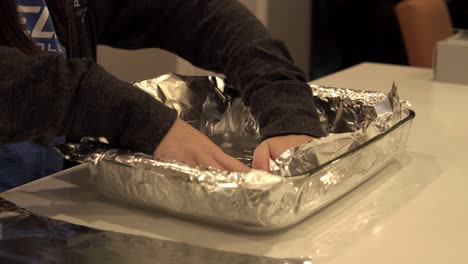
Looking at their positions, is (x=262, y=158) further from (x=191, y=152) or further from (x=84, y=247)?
(x=84, y=247)

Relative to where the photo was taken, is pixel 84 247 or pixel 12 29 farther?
pixel 12 29

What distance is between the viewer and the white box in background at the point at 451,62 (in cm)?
140

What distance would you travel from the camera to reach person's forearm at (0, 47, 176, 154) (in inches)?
26.5

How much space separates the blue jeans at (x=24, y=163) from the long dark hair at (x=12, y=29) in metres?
0.14

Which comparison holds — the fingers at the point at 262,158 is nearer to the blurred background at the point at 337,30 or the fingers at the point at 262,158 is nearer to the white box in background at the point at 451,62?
the white box in background at the point at 451,62

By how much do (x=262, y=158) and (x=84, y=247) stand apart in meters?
0.23

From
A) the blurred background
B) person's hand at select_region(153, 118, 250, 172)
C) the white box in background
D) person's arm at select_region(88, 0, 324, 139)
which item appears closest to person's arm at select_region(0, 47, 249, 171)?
person's hand at select_region(153, 118, 250, 172)

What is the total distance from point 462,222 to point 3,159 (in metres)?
0.60

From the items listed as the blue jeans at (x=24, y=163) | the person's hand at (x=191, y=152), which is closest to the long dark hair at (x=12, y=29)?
the blue jeans at (x=24, y=163)

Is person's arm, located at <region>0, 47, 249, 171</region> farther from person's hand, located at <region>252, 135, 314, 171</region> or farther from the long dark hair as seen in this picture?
the long dark hair

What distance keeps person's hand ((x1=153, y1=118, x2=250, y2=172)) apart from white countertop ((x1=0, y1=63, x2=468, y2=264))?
0.06 meters

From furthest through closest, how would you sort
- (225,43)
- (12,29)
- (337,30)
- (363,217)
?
1. (337,30)
2. (225,43)
3. (12,29)
4. (363,217)

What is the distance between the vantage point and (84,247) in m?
0.62

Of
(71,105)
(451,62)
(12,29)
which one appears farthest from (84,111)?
(451,62)
